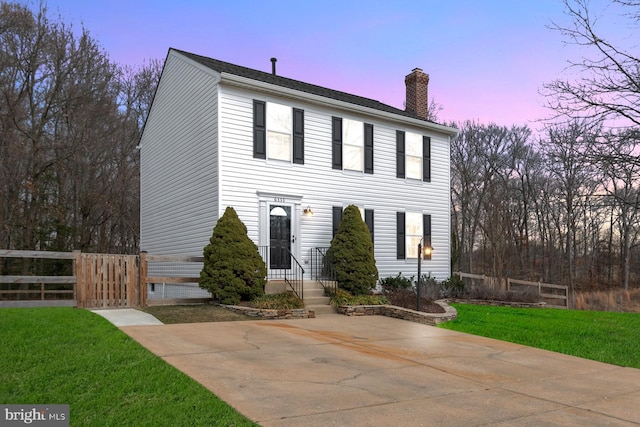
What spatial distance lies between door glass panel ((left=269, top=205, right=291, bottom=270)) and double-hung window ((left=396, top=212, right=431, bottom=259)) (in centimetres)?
432

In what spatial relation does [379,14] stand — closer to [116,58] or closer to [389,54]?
[389,54]

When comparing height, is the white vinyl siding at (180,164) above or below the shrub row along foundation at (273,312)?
above

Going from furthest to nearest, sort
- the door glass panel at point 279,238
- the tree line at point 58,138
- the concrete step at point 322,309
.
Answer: the tree line at point 58,138, the door glass panel at point 279,238, the concrete step at point 322,309

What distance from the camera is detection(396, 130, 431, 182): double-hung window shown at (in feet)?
53.6

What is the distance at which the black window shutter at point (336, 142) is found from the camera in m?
14.8

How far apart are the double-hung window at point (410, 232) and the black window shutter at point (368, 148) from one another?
194cm

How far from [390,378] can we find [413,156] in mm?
12098

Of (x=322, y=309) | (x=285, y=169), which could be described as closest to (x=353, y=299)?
(x=322, y=309)

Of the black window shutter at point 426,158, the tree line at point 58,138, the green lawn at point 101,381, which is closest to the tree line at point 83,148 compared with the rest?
the tree line at point 58,138

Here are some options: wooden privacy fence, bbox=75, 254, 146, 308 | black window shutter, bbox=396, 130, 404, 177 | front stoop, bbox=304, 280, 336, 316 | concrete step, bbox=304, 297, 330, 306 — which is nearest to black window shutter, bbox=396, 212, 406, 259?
black window shutter, bbox=396, 130, 404, 177

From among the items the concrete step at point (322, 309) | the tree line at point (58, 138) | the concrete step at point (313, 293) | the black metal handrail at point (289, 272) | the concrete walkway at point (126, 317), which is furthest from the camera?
the tree line at point (58, 138)

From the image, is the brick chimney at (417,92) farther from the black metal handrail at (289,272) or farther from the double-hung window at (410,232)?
the black metal handrail at (289,272)

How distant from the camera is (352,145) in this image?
15.2m

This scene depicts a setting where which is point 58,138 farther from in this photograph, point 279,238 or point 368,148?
point 368,148
